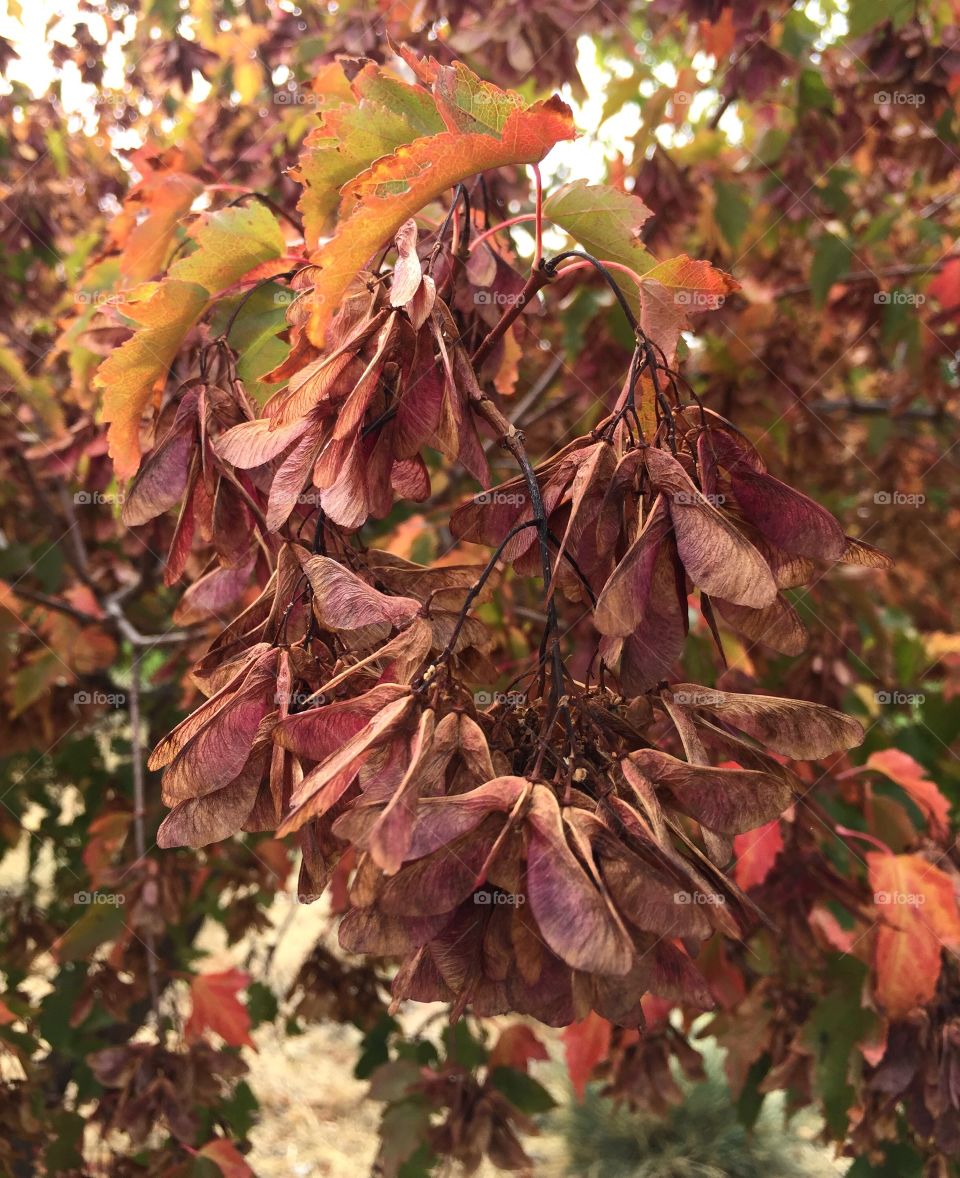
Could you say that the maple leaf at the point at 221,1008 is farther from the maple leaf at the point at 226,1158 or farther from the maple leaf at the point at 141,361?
the maple leaf at the point at 141,361

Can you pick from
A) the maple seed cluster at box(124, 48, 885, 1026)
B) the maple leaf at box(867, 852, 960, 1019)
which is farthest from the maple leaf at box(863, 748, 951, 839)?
the maple seed cluster at box(124, 48, 885, 1026)

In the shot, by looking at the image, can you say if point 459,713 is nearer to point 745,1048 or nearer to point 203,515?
point 203,515

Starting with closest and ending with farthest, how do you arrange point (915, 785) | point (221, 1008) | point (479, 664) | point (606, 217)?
point (479, 664) < point (606, 217) < point (915, 785) < point (221, 1008)

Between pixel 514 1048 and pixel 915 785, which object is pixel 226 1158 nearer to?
pixel 514 1048

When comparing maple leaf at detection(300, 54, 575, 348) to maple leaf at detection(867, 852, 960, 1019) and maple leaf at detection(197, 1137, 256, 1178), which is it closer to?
maple leaf at detection(867, 852, 960, 1019)

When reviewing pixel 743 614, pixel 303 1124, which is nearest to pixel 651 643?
pixel 743 614

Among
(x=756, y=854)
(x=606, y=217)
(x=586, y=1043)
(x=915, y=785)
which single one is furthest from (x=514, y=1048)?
(x=606, y=217)

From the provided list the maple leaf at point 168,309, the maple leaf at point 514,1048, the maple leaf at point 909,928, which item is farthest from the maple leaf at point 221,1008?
the maple leaf at point 168,309
